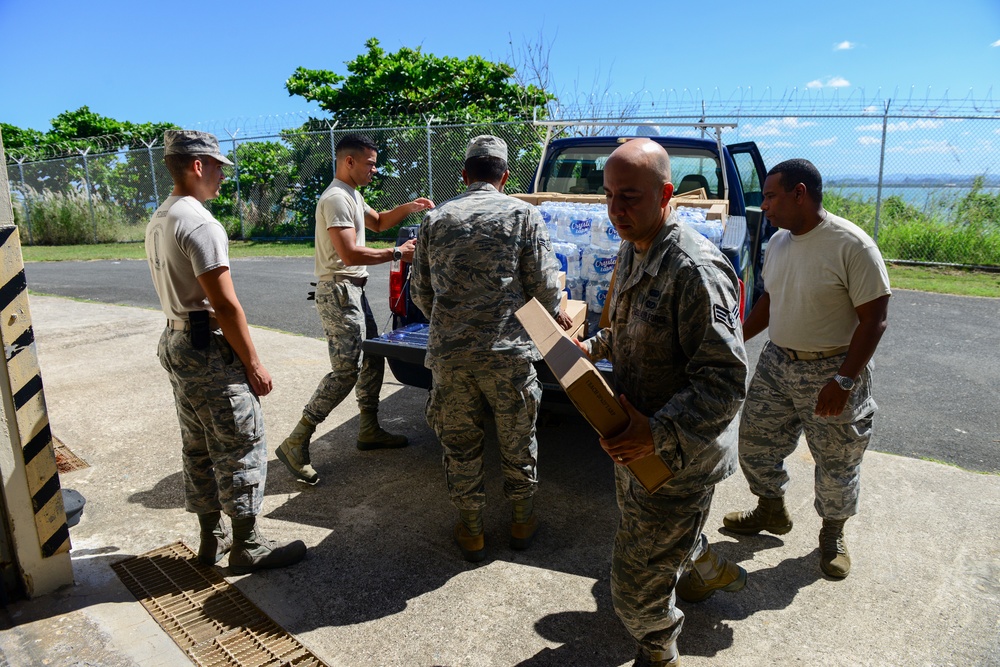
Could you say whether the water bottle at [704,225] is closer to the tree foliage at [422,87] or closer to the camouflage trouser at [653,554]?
the camouflage trouser at [653,554]

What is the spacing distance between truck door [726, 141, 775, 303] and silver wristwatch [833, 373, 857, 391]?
8.96 feet

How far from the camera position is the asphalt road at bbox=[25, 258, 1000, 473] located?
4.75 metres

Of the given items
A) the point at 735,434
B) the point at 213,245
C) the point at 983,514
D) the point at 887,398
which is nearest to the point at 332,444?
the point at 213,245

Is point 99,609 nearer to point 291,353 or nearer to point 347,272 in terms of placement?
point 347,272

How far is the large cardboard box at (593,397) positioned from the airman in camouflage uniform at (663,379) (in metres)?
0.04

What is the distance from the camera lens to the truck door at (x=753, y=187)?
5.60 meters

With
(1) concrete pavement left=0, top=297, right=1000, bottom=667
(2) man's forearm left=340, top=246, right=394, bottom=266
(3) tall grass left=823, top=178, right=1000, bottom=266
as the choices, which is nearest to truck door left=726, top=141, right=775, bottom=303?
(1) concrete pavement left=0, top=297, right=1000, bottom=667

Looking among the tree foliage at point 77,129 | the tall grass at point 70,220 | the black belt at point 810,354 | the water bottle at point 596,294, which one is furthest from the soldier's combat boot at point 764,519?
→ the tree foliage at point 77,129

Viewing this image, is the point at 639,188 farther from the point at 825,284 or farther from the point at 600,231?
the point at 600,231

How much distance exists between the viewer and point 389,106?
1780cm

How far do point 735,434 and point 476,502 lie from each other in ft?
4.69

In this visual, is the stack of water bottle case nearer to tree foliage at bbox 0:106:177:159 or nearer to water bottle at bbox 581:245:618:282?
water bottle at bbox 581:245:618:282

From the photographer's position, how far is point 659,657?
2402 mm

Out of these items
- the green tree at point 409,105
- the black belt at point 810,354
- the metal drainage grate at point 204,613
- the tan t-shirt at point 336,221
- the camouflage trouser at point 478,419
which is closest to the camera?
the metal drainage grate at point 204,613
